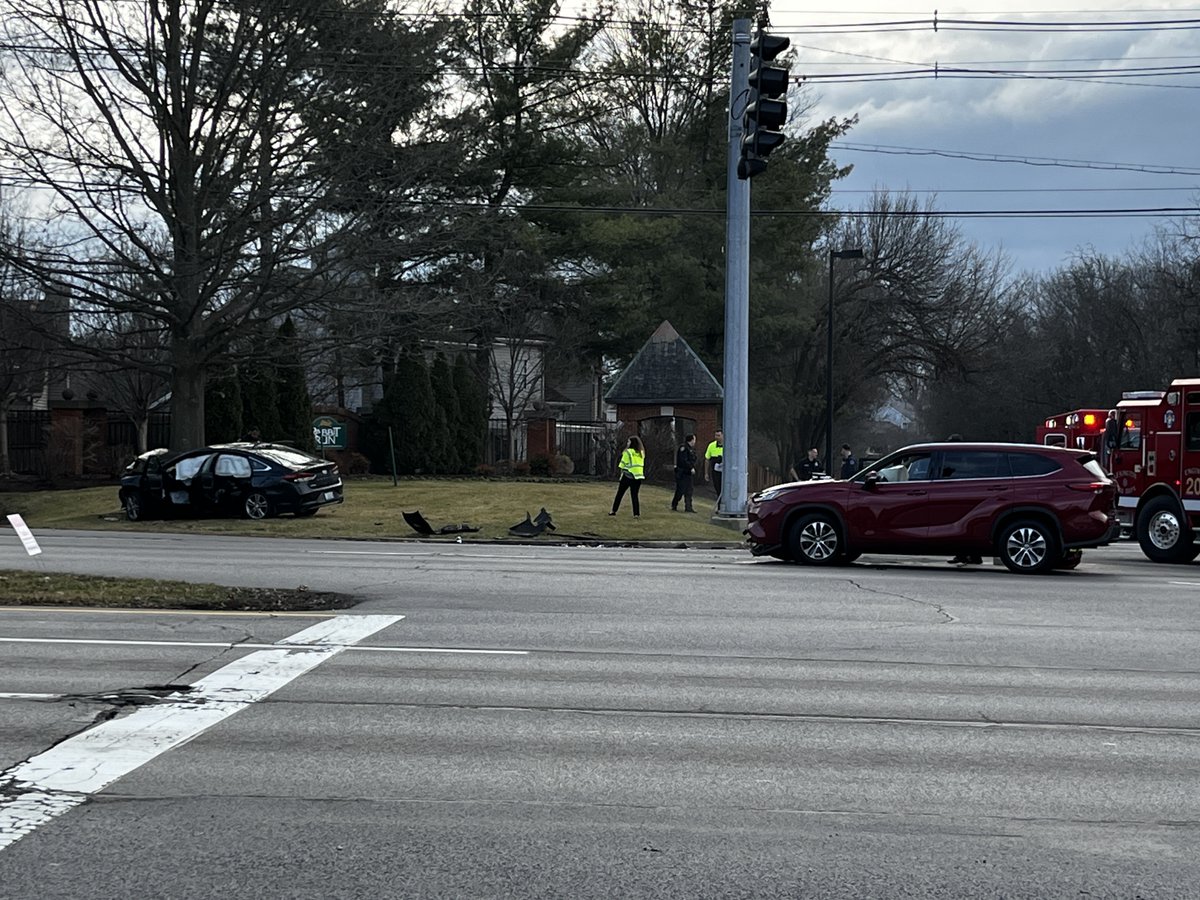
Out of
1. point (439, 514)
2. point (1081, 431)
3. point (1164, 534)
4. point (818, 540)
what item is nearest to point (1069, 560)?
point (818, 540)

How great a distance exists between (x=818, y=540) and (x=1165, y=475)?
7164 millimetres

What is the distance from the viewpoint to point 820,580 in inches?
667

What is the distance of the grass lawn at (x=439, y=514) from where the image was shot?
26.0m

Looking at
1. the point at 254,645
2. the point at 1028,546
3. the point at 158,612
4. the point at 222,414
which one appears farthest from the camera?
the point at 222,414

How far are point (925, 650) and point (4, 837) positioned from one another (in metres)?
7.47

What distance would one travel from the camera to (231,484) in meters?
27.8

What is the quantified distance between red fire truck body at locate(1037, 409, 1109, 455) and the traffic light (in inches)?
596

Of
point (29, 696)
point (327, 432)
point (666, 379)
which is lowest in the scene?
point (29, 696)

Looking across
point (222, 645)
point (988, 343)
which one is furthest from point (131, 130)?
point (988, 343)

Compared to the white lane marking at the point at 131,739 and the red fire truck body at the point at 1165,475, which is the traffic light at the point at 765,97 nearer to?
the red fire truck body at the point at 1165,475

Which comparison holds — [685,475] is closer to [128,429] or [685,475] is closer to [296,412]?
[296,412]

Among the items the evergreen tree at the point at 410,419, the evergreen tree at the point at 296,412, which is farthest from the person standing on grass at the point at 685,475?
the evergreen tree at the point at 410,419

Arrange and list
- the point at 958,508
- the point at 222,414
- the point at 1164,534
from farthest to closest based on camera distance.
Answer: the point at 222,414 < the point at 1164,534 < the point at 958,508

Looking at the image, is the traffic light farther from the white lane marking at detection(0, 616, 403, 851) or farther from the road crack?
the white lane marking at detection(0, 616, 403, 851)
